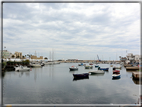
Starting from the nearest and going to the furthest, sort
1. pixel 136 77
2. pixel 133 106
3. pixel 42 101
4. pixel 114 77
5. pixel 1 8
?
pixel 1 8
pixel 133 106
pixel 42 101
pixel 136 77
pixel 114 77

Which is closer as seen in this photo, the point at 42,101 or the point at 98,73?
the point at 42,101

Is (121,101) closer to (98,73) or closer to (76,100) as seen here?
(76,100)

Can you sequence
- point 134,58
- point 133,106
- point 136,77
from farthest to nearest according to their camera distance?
point 134,58 < point 136,77 < point 133,106

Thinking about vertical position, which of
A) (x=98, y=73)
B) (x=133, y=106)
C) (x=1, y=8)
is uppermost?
(x=1, y=8)

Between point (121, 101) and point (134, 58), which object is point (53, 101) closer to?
point (121, 101)

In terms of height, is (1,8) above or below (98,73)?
above

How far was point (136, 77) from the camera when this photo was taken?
1378 inches

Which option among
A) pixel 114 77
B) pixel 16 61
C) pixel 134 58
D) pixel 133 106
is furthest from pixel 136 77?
pixel 134 58

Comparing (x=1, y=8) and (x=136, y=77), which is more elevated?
(x=1, y=8)

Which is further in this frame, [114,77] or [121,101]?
[114,77]


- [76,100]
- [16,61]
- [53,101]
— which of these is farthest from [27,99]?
[16,61]

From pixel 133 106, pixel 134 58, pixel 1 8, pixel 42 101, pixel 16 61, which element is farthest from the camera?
pixel 134 58

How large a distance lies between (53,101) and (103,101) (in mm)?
6662

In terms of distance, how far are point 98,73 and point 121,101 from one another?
33.0m
